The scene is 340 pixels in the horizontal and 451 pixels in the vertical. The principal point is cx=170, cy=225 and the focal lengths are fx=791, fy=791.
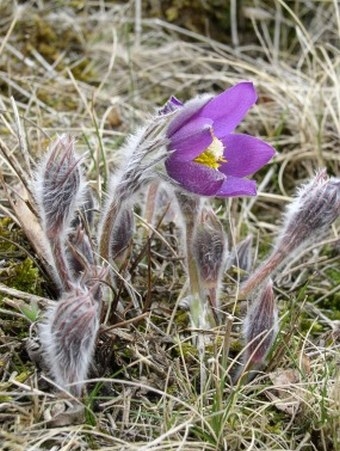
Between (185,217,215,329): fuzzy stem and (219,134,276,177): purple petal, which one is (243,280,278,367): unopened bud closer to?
(185,217,215,329): fuzzy stem

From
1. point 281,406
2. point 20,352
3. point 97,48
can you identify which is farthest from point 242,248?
point 97,48

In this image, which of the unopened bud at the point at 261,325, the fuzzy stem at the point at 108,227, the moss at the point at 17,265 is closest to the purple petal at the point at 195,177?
the fuzzy stem at the point at 108,227

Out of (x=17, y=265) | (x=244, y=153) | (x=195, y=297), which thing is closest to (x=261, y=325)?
(x=195, y=297)

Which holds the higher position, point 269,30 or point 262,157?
point 262,157

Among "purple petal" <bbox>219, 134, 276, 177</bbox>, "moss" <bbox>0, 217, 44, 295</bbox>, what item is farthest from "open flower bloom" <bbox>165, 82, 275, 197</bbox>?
"moss" <bbox>0, 217, 44, 295</bbox>

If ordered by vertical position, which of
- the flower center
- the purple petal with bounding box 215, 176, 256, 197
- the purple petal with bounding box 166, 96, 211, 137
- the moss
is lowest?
the moss

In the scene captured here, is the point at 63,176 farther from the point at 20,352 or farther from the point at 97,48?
the point at 97,48
